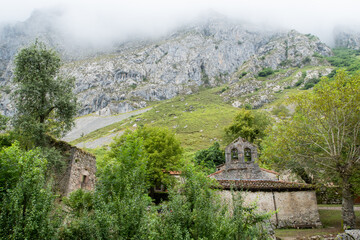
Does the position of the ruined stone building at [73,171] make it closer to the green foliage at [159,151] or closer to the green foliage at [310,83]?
the green foliage at [159,151]

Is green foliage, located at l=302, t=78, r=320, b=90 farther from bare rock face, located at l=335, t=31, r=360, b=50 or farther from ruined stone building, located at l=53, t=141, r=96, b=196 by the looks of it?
ruined stone building, located at l=53, t=141, r=96, b=196

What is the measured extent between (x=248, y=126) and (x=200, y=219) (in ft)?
128

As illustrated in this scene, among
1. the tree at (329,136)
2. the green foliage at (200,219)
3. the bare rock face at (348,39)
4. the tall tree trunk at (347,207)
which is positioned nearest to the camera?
the green foliage at (200,219)

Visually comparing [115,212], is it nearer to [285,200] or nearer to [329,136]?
[329,136]

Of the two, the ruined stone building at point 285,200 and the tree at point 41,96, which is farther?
the tree at point 41,96

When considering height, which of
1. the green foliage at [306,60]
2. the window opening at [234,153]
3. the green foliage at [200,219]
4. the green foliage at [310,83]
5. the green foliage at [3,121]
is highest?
the green foliage at [306,60]

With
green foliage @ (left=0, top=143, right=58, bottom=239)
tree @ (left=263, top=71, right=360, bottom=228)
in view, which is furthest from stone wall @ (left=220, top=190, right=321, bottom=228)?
green foliage @ (left=0, top=143, right=58, bottom=239)

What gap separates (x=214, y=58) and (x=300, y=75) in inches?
2515

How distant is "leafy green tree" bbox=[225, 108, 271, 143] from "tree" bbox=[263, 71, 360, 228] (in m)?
26.8

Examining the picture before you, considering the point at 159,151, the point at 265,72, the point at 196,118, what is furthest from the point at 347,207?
the point at 265,72

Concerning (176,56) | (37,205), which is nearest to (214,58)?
(176,56)

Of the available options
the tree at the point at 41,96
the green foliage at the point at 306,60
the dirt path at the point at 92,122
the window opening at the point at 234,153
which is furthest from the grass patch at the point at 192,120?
the green foliage at the point at 306,60

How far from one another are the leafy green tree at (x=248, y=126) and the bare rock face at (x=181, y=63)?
87774mm

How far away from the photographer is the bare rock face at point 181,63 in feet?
480
